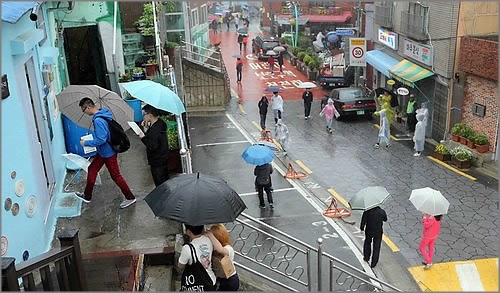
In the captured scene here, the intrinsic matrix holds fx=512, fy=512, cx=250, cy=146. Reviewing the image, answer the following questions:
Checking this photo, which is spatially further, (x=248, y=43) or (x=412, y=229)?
(x=248, y=43)

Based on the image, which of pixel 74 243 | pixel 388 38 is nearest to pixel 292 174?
pixel 74 243

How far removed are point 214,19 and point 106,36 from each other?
46.2 m

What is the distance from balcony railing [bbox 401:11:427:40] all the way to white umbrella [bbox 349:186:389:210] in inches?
475

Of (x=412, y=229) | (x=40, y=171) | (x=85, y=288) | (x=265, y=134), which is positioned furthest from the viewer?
(x=265, y=134)

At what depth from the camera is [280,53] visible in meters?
35.5

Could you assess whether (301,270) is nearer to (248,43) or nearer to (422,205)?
(422,205)

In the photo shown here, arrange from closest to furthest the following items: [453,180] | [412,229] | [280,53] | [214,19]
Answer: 1. [412,229]
2. [453,180]
3. [280,53]
4. [214,19]

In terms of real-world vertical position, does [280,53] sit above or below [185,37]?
below

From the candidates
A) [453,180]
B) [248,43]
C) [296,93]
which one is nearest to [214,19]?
[248,43]

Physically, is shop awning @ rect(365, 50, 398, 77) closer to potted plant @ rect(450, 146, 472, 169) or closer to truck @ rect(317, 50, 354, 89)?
truck @ rect(317, 50, 354, 89)

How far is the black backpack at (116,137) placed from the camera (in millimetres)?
8078

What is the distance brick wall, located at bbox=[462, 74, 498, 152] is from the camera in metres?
15.6

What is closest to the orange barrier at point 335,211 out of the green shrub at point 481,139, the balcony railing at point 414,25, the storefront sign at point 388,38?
the green shrub at point 481,139

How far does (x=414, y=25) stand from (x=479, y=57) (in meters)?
4.49
